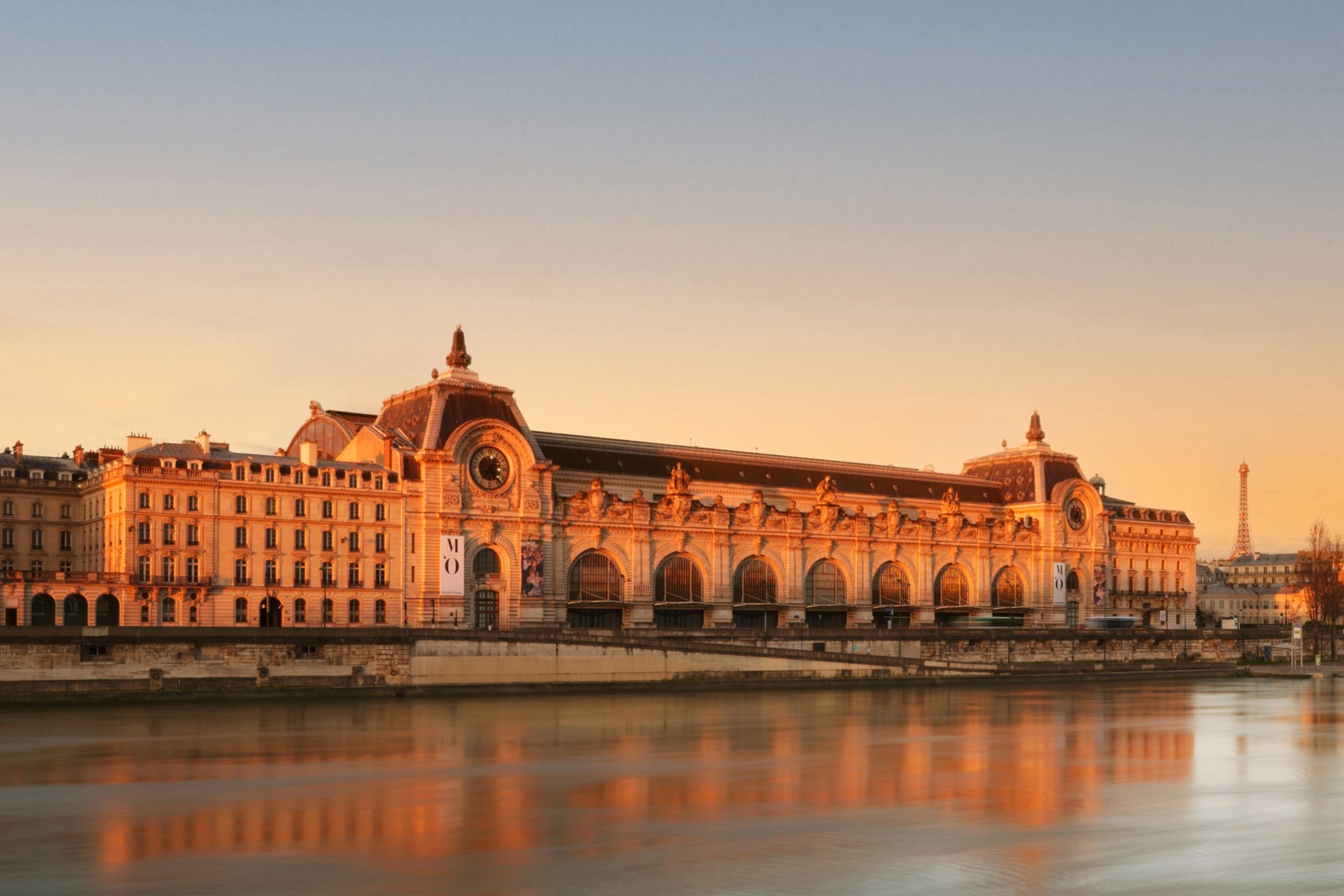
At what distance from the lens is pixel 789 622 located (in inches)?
4562

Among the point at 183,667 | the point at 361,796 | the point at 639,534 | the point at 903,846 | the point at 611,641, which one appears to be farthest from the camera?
the point at 639,534

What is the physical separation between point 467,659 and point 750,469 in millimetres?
44770

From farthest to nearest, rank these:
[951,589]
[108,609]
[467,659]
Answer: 1. [951,589]
2. [108,609]
3. [467,659]

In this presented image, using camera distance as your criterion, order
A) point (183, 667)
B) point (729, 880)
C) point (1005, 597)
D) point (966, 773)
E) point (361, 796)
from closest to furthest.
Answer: point (729, 880) < point (361, 796) < point (966, 773) < point (183, 667) < point (1005, 597)

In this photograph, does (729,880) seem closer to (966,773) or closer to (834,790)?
(834,790)

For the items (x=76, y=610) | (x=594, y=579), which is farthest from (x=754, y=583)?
(x=76, y=610)

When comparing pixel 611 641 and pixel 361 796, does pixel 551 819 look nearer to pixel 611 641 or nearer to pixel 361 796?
pixel 361 796

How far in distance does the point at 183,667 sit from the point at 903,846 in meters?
52.4

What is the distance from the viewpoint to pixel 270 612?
9281 centimetres

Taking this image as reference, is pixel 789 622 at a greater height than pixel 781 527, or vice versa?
pixel 781 527

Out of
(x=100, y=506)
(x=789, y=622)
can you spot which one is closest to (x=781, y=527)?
(x=789, y=622)

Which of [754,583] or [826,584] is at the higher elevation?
[754,583]

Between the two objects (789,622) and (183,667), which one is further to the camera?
(789,622)

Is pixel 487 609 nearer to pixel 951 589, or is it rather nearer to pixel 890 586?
pixel 890 586
